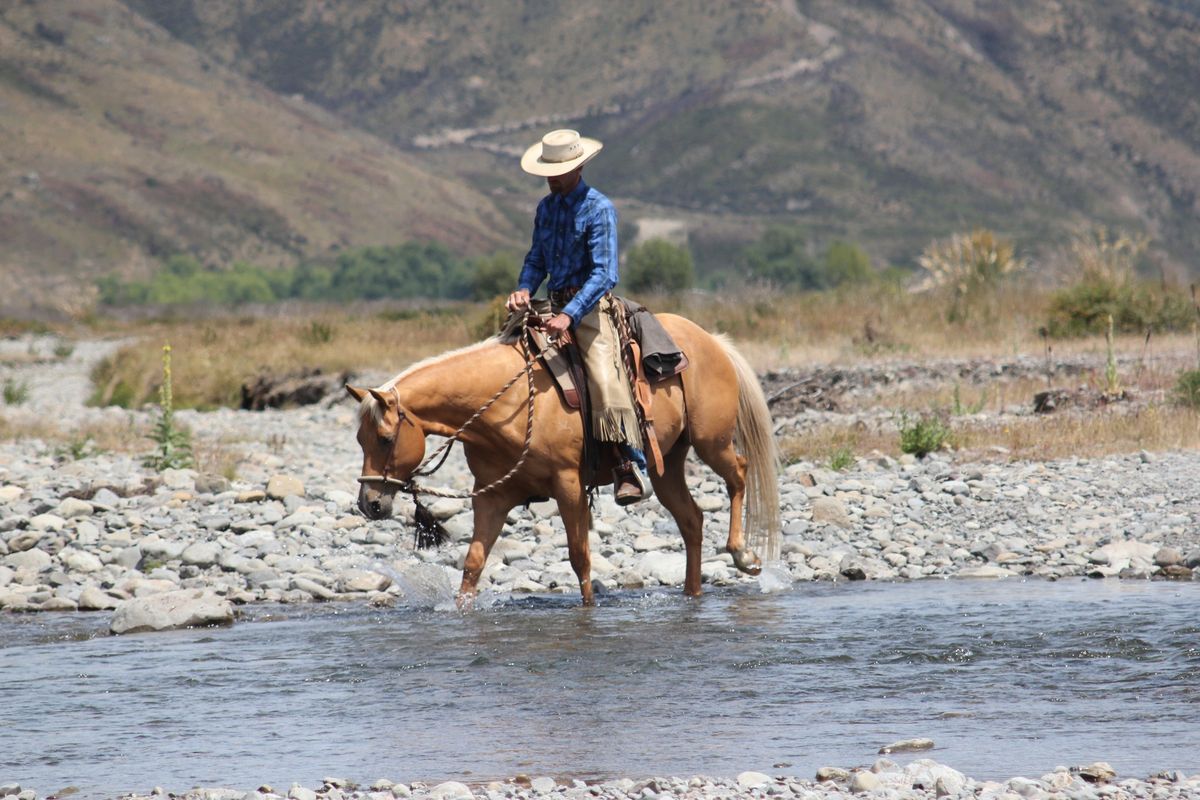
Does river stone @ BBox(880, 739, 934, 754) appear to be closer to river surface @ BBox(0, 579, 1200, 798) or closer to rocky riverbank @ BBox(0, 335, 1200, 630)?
river surface @ BBox(0, 579, 1200, 798)

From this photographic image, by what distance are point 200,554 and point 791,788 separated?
254 inches

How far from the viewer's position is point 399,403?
29.0 feet

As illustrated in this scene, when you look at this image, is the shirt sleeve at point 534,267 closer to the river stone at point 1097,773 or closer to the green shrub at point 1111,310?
the river stone at point 1097,773

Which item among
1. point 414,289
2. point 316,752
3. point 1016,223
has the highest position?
point 1016,223

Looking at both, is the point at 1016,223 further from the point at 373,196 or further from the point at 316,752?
the point at 316,752

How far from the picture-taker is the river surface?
607 centimetres

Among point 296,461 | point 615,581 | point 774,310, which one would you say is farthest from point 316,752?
point 774,310

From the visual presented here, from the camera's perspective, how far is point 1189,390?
15594 millimetres

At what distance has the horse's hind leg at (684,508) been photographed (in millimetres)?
10008

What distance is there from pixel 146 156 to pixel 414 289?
120 ft

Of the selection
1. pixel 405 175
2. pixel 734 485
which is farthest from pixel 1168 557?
pixel 405 175

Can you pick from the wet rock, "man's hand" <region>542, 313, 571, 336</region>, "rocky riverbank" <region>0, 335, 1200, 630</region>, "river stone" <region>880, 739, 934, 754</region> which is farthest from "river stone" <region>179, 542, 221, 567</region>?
the wet rock

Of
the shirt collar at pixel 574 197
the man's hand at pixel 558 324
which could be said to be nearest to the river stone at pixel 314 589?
the man's hand at pixel 558 324

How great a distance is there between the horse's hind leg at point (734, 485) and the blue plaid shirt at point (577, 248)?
1.37 meters
